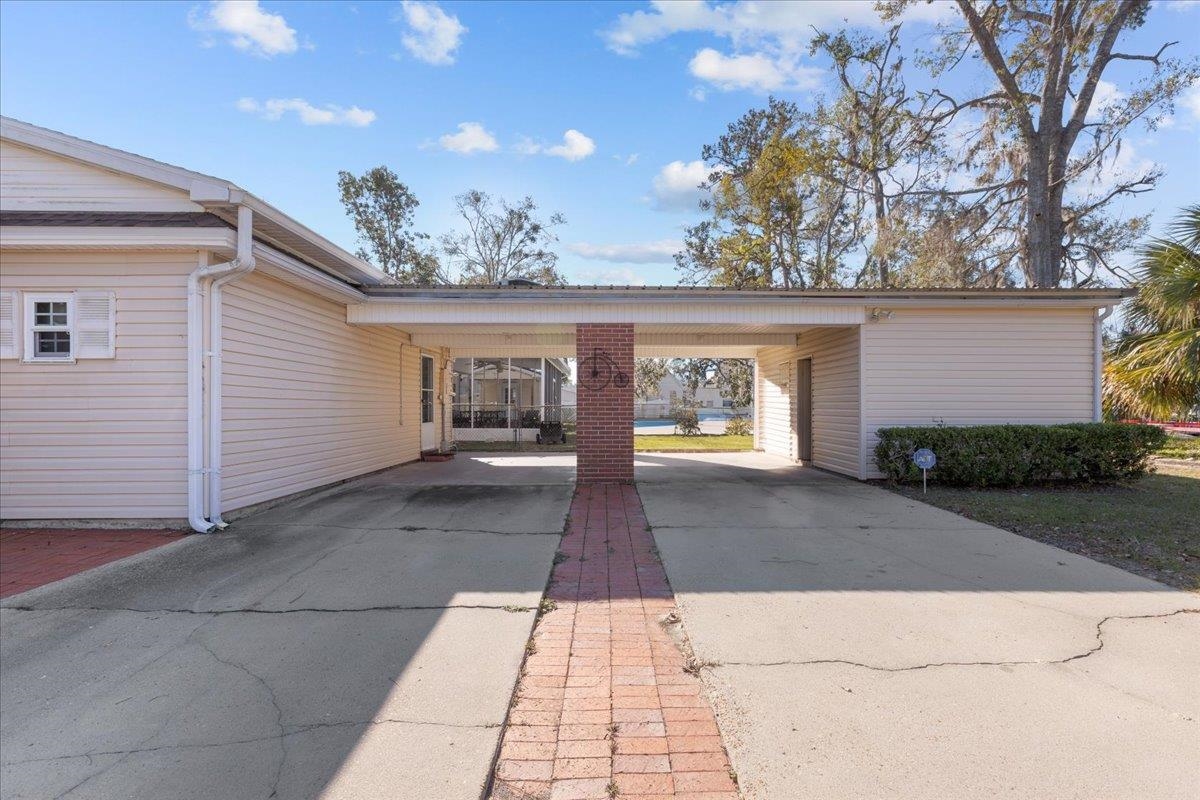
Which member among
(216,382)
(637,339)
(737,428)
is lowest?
(737,428)

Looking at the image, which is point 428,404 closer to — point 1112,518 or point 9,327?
point 9,327

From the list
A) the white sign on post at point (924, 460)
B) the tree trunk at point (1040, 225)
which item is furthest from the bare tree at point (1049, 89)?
the white sign on post at point (924, 460)

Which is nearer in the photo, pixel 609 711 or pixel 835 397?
pixel 609 711

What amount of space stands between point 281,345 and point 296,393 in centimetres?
77

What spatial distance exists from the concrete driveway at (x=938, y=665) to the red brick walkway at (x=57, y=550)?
16.7ft

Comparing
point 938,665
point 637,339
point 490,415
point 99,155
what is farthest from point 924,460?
point 490,415

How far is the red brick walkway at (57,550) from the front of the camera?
4607 millimetres

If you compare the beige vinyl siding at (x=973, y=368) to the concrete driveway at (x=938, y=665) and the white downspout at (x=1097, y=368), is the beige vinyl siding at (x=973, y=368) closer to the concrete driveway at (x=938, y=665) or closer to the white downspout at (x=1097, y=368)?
the white downspout at (x=1097, y=368)

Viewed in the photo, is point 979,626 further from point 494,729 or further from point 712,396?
point 712,396

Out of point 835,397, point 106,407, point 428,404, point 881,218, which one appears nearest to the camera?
point 106,407

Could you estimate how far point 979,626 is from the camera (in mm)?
3590

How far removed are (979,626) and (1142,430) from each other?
25.1 ft

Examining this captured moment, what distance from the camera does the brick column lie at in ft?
29.4

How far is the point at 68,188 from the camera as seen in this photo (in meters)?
6.26
